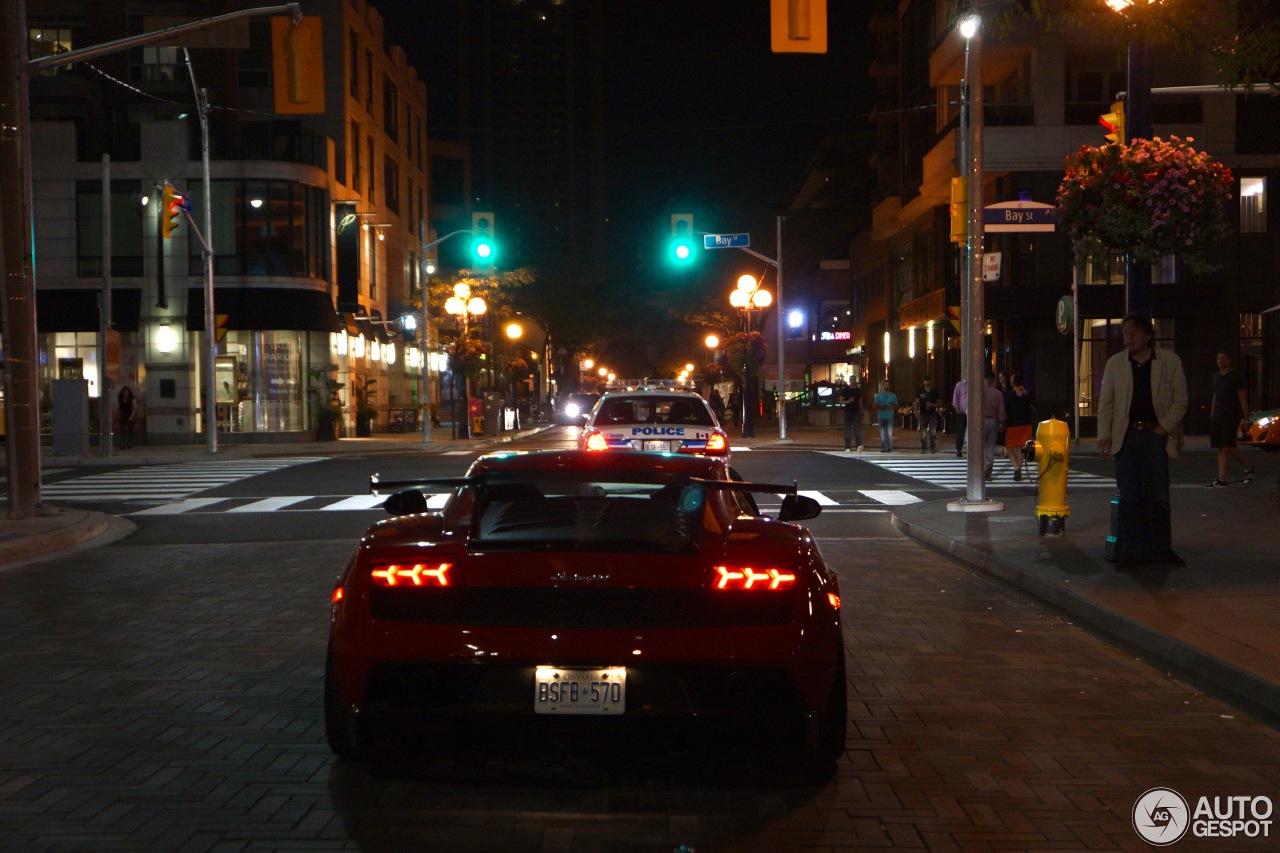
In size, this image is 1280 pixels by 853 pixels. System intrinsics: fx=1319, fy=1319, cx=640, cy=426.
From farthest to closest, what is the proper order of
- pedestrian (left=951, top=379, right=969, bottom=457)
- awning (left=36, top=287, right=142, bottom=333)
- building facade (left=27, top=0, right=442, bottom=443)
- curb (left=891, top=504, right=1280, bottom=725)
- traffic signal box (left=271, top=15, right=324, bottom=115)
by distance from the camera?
building facade (left=27, top=0, right=442, bottom=443), awning (left=36, top=287, right=142, bottom=333), pedestrian (left=951, top=379, right=969, bottom=457), traffic signal box (left=271, top=15, right=324, bottom=115), curb (left=891, top=504, right=1280, bottom=725)

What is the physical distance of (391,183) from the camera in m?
62.9

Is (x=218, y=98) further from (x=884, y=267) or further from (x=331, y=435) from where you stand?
(x=884, y=267)

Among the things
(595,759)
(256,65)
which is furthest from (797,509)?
(256,65)

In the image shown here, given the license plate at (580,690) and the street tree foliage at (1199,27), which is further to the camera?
the street tree foliage at (1199,27)

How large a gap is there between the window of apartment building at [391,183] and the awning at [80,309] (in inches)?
726

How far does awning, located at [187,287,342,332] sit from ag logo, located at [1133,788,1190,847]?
4100 centimetres

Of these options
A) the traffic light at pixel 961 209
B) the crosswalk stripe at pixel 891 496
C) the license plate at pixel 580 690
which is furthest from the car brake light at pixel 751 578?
the crosswalk stripe at pixel 891 496

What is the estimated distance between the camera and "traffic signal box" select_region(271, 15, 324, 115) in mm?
16031

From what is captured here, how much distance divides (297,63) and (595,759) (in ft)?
41.3

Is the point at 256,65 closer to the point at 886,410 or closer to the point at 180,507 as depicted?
the point at 886,410

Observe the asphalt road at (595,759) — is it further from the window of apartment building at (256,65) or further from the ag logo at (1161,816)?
the window of apartment building at (256,65)

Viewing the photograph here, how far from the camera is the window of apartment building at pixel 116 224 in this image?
44.0m

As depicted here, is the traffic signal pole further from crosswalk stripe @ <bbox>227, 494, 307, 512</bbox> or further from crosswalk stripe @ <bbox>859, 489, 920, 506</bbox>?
crosswalk stripe @ <bbox>859, 489, 920, 506</bbox>

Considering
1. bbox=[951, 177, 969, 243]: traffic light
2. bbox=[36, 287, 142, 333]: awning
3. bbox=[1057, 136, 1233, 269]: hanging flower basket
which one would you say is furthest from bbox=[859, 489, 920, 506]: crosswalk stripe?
bbox=[36, 287, 142, 333]: awning
